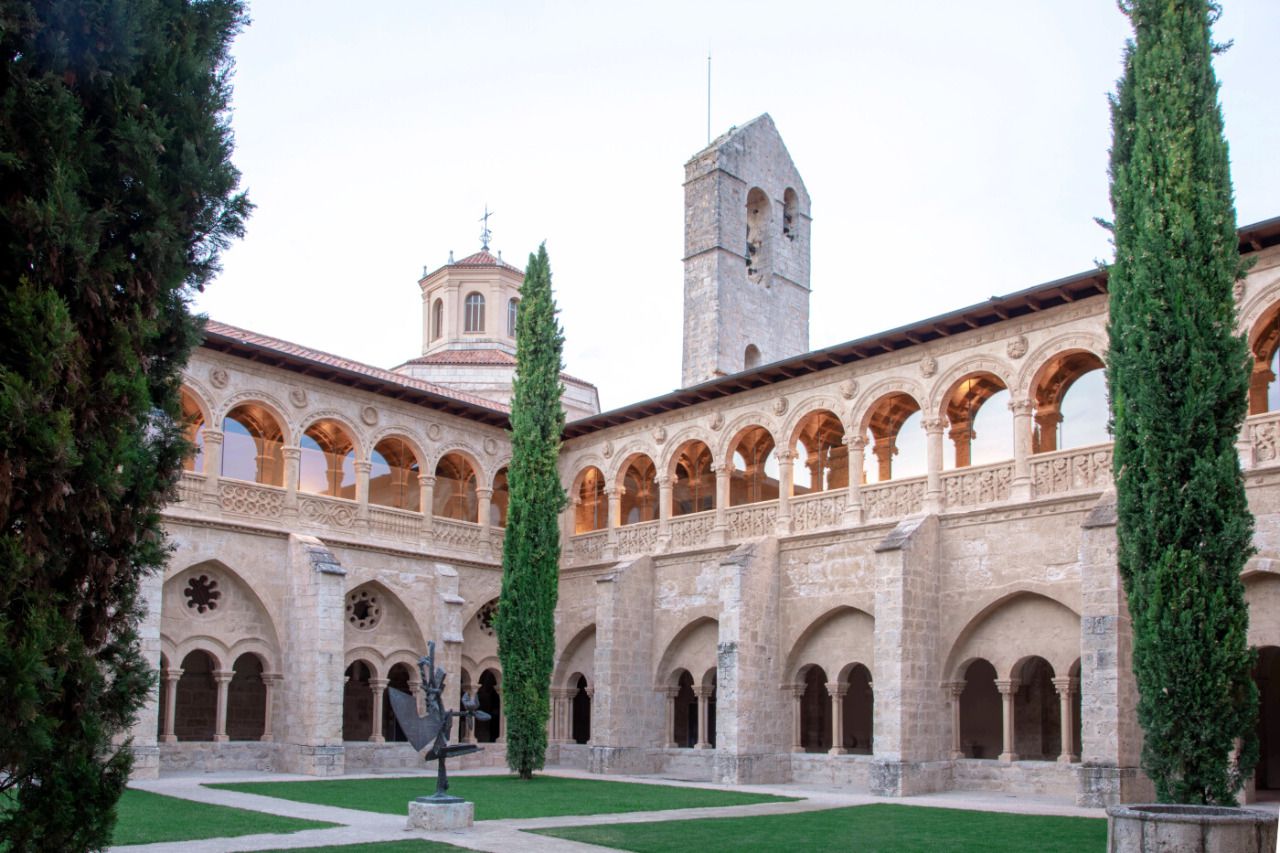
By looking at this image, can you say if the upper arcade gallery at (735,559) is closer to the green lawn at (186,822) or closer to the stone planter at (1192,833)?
the green lawn at (186,822)

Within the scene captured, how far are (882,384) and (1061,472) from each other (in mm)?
3773

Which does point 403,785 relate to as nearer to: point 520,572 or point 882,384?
point 520,572

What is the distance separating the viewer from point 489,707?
88.7 ft

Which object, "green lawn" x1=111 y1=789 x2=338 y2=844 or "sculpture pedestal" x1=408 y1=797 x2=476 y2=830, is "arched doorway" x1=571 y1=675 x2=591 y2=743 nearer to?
"green lawn" x1=111 y1=789 x2=338 y2=844

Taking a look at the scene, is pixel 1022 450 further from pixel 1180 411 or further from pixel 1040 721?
pixel 1180 411

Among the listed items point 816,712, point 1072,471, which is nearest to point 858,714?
point 816,712

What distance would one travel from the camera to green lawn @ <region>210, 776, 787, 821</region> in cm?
1528

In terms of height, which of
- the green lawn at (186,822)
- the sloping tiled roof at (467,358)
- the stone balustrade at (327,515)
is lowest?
the green lawn at (186,822)

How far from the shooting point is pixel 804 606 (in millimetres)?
20672

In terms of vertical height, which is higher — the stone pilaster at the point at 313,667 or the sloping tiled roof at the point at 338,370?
the sloping tiled roof at the point at 338,370

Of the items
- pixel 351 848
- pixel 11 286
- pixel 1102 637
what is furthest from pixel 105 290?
pixel 1102 637

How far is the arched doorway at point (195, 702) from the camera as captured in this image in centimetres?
2397

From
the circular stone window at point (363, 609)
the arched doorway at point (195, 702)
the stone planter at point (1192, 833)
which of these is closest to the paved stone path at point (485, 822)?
the circular stone window at point (363, 609)

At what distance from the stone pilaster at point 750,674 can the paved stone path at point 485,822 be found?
1.77ft
